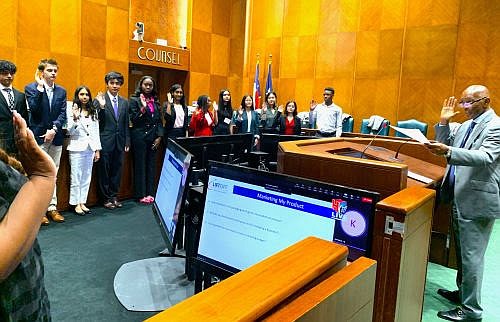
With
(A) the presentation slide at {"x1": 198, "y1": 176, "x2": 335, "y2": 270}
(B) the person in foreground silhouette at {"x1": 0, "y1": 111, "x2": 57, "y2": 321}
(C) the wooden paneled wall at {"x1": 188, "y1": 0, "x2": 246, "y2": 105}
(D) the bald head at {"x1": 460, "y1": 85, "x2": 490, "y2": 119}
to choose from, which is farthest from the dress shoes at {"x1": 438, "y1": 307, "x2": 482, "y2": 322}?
(C) the wooden paneled wall at {"x1": 188, "y1": 0, "x2": 246, "y2": 105}

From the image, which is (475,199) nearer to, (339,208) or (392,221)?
(392,221)

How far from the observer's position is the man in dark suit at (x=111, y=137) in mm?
4547

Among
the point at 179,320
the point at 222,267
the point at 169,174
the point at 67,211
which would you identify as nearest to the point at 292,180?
the point at 222,267

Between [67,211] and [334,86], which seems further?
[334,86]

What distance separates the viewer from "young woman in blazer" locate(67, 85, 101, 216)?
13.9 feet

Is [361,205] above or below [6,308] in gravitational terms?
above

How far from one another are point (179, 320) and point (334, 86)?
8.16 metres

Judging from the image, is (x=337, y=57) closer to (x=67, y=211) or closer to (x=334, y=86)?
(x=334, y=86)

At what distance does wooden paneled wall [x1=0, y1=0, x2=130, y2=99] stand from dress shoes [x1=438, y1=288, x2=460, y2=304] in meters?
5.58

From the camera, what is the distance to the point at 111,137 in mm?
4566

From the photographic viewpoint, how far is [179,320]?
0.57 metres

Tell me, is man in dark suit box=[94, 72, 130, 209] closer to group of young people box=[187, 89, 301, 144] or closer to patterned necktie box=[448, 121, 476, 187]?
group of young people box=[187, 89, 301, 144]

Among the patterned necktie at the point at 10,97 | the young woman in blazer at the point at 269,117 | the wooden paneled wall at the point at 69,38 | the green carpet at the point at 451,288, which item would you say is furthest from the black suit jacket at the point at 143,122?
the green carpet at the point at 451,288

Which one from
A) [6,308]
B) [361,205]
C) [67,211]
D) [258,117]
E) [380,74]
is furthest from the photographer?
[380,74]
